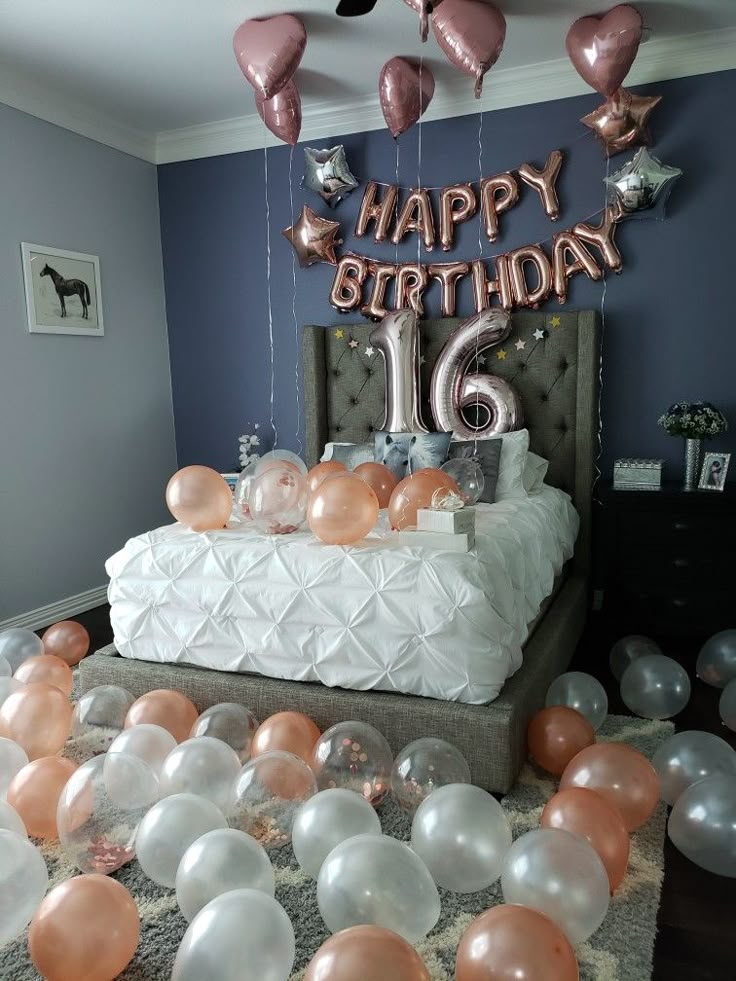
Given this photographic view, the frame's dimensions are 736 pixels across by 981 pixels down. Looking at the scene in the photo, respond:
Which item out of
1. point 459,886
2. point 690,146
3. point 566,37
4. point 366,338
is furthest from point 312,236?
point 459,886

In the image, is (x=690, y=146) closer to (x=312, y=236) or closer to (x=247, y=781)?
(x=312, y=236)

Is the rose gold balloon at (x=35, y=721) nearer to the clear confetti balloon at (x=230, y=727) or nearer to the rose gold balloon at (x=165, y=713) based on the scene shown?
the rose gold balloon at (x=165, y=713)

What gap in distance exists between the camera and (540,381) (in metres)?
3.64

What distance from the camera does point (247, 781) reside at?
1.72 meters

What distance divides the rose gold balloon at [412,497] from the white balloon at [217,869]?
120 centimetres

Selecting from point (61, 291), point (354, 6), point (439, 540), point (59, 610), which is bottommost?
point (59, 610)

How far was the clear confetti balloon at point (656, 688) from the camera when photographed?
7.83 feet

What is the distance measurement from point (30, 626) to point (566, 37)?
11.9ft

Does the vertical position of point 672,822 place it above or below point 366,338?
below

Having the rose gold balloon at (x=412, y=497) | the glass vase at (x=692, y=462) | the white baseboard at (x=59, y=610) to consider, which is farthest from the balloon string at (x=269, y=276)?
the glass vase at (x=692, y=462)

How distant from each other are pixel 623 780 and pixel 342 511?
105 centimetres

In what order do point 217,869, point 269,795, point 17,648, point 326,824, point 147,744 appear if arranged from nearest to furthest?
Result: point 217,869, point 326,824, point 269,795, point 147,744, point 17,648

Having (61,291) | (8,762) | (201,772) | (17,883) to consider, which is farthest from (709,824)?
(61,291)

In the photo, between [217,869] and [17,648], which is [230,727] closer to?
[217,869]
